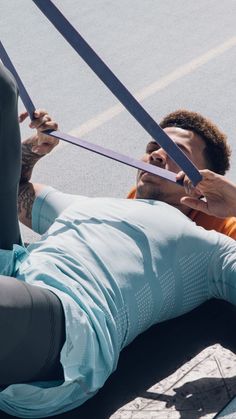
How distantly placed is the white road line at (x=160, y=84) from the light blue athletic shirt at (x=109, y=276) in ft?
4.24

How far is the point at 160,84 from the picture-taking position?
160 inches

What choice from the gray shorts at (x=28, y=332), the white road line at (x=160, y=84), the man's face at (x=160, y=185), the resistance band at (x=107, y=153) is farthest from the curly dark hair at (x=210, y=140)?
the white road line at (x=160, y=84)

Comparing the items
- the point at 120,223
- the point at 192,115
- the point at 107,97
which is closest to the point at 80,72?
the point at 107,97

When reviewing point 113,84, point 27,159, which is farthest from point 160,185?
point 27,159

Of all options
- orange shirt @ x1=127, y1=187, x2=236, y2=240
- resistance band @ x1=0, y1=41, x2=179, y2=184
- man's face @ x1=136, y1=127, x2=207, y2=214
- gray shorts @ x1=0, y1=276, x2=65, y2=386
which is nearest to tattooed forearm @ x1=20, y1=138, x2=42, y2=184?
resistance band @ x1=0, y1=41, x2=179, y2=184

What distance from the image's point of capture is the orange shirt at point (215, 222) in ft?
8.57

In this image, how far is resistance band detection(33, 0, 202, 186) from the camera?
7.62ft

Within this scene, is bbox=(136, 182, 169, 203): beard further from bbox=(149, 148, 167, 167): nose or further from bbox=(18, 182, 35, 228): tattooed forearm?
bbox=(18, 182, 35, 228): tattooed forearm

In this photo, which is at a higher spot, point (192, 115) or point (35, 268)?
point (192, 115)

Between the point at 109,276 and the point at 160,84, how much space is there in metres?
1.95

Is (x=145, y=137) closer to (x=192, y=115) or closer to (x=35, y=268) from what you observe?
(x=192, y=115)

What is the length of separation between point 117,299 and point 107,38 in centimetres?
239

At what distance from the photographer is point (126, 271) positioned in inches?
89.7

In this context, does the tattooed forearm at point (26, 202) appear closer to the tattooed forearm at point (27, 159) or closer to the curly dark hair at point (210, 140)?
the tattooed forearm at point (27, 159)
